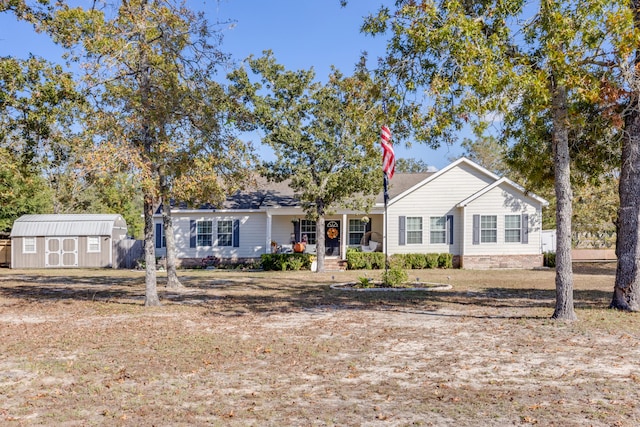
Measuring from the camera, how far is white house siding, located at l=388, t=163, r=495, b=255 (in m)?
25.0

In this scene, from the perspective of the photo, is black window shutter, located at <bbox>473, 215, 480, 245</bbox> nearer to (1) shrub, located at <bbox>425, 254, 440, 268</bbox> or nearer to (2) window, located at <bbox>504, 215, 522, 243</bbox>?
(2) window, located at <bbox>504, 215, 522, 243</bbox>

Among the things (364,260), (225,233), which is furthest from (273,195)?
(364,260)

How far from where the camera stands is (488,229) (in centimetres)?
2455

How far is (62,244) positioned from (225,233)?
32.7ft

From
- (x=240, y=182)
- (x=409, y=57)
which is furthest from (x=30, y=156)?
(x=409, y=57)

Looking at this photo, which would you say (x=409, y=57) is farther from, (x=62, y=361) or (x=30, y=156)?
(x=30, y=156)

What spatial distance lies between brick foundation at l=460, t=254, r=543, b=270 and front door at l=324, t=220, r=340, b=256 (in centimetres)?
593

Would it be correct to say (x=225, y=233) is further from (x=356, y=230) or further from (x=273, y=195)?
(x=356, y=230)

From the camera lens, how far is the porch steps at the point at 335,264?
2427 cm

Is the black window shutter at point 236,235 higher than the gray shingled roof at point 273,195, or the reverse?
the gray shingled roof at point 273,195

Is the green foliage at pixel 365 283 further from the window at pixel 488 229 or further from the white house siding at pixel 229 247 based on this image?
the white house siding at pixel 229 247

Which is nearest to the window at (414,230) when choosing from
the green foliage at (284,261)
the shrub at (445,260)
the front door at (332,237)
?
Result: the shrub at (445,260)

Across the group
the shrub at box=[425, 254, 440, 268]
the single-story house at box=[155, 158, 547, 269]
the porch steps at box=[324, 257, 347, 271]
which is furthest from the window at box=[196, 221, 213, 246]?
the shrub at box=[425, 254, 440, 268]

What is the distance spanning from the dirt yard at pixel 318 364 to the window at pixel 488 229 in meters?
12.1
